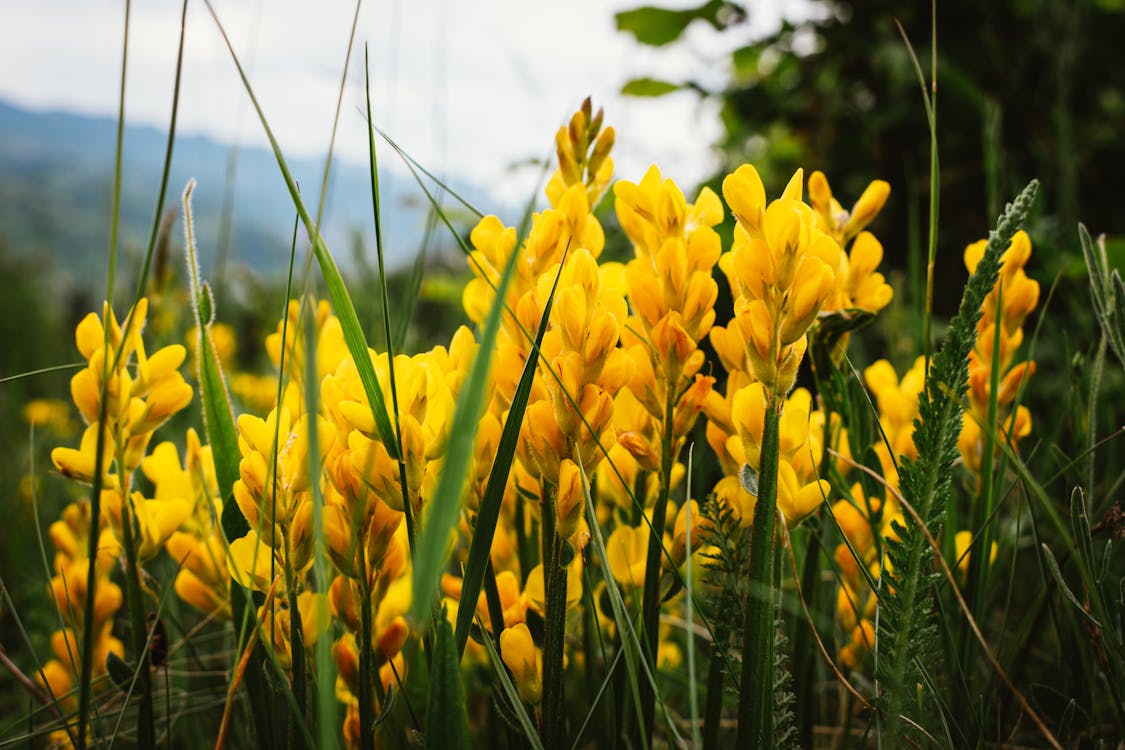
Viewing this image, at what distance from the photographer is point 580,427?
48 centimetres

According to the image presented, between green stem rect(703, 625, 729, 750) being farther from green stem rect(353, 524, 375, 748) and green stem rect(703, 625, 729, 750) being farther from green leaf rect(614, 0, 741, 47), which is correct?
green leaf rect(614, 0, 741, 47)

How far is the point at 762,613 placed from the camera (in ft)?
1.47

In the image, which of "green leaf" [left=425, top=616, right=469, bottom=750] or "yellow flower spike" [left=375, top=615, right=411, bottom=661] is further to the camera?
"yellow flower spike" [left=375, top=615, right=411, bottom=661]

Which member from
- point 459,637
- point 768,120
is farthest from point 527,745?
point 768,120

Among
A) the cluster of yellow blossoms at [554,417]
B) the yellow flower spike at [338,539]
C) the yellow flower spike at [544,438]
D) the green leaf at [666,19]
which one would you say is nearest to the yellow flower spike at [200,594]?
the cluster of yellow blossoms at [554,417]

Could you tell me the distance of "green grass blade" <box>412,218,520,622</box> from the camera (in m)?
0.28

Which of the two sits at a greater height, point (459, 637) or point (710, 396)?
point (710, 396)

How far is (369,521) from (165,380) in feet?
0.71

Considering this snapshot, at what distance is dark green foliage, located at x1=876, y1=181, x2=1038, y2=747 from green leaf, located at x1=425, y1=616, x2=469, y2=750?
0.22m

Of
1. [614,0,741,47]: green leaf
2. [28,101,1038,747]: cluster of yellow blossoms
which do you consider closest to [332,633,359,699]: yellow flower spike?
[28,101,1038,747]: cluster of yellow blossoms

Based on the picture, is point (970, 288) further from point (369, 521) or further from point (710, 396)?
point (369, 521)

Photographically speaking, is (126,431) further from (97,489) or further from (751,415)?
(751,415)

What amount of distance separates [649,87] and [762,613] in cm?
164

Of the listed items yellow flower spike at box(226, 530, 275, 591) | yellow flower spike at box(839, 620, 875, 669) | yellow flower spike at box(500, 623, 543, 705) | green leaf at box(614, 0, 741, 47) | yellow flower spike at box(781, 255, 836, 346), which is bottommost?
yellow flower spike at box(839, 620, 875, 669)
